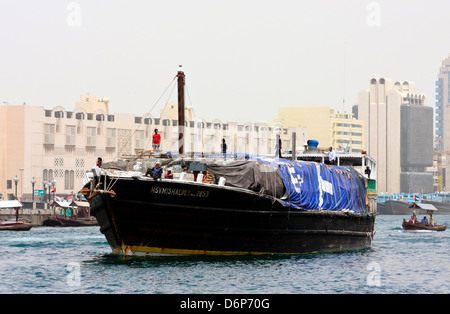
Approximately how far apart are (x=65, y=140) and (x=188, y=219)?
126 meters

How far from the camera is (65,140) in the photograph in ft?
524

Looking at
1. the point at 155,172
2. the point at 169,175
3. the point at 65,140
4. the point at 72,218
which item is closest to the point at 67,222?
the point at 72,218

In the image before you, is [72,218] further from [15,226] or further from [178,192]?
[178,192]

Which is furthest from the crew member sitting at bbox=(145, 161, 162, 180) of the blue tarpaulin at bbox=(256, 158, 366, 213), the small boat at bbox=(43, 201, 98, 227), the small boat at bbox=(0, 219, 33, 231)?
the small boat at bbox=(43, 201, 98, 227)

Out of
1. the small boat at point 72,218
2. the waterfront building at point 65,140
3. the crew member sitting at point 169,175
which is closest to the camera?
the crew member sitting at point 169,175

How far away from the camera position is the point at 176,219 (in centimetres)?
3628

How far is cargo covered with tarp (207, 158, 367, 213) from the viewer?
3850 centimetres

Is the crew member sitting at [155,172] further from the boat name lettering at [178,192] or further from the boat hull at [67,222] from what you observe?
the boat hull at [67,222]

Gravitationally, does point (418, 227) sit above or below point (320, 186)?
below

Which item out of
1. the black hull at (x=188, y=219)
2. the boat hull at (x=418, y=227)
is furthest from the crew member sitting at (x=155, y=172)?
the boat hull at (x=418, y=227)

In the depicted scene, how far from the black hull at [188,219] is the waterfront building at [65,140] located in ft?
369

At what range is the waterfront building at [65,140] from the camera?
15638cm

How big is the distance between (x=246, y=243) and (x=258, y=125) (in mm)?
160309
